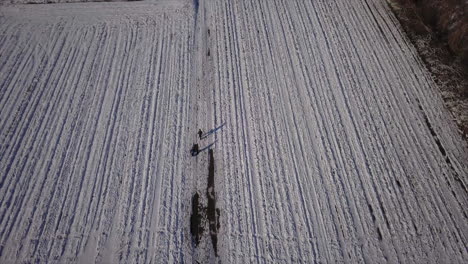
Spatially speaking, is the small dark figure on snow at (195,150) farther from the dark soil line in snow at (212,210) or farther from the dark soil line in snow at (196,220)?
the dark soil line in snow at (196,220)

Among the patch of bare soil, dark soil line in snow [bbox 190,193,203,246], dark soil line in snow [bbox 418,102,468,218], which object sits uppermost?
the patch of bare soil

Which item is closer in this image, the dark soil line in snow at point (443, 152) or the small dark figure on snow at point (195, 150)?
the dark soil line in snow at point (443, 152)

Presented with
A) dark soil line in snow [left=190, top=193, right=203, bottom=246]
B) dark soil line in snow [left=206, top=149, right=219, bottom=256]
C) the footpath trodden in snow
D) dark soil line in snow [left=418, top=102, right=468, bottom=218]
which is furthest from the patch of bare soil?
dark soil line in snow [left=190, top=193, right=203, bottom=246]

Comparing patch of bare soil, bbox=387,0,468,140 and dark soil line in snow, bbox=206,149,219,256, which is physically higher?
patch of bare soil, bbox=387,0,468,140

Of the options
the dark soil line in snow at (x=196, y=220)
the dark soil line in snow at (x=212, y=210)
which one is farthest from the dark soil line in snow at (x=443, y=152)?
the dark soil line in snow at (x=196, y=220)

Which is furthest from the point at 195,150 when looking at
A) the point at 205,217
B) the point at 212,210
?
the point at 205,217

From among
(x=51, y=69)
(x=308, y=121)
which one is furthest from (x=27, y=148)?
(x=308, y=121)

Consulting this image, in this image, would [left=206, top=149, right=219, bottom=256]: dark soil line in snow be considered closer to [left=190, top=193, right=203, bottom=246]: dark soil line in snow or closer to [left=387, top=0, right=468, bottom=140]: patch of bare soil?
[left=190, top=193, right=203, bottom=246]: dark soil line in snow
